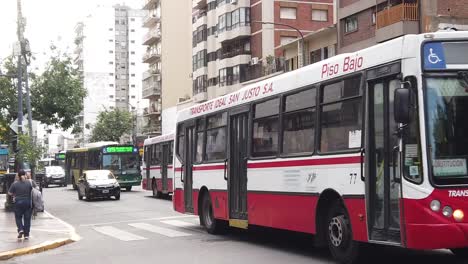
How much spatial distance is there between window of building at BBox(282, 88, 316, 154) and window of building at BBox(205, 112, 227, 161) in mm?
3153

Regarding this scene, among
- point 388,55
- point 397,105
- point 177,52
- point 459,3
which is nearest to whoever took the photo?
point 397,105

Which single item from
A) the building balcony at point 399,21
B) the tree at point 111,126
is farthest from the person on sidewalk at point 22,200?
the tree at point 111,126

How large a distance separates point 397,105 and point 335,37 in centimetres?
3822

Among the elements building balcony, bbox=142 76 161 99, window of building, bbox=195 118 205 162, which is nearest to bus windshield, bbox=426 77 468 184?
window of building, bbox=195 118 205 162

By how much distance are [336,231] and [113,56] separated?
138695 millimetres

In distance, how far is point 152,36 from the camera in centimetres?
9225

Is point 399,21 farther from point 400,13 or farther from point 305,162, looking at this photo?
point 305,162

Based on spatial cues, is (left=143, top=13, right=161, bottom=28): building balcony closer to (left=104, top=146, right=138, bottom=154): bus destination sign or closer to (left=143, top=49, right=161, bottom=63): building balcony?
(left=143, top=49, right=161, bottom=63): building balcony

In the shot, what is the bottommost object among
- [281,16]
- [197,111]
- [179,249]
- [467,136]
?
[179,249]

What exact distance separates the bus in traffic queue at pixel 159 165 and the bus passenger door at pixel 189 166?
12.2 meters

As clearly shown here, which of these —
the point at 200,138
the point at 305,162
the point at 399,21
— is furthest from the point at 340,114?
the point at 399,21

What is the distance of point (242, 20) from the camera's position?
62.0 metres

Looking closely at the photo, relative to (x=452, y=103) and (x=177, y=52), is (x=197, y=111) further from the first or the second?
(x=177, y=52)

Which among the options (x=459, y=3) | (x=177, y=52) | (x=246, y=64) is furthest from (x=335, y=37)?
(x=177, y=52)
